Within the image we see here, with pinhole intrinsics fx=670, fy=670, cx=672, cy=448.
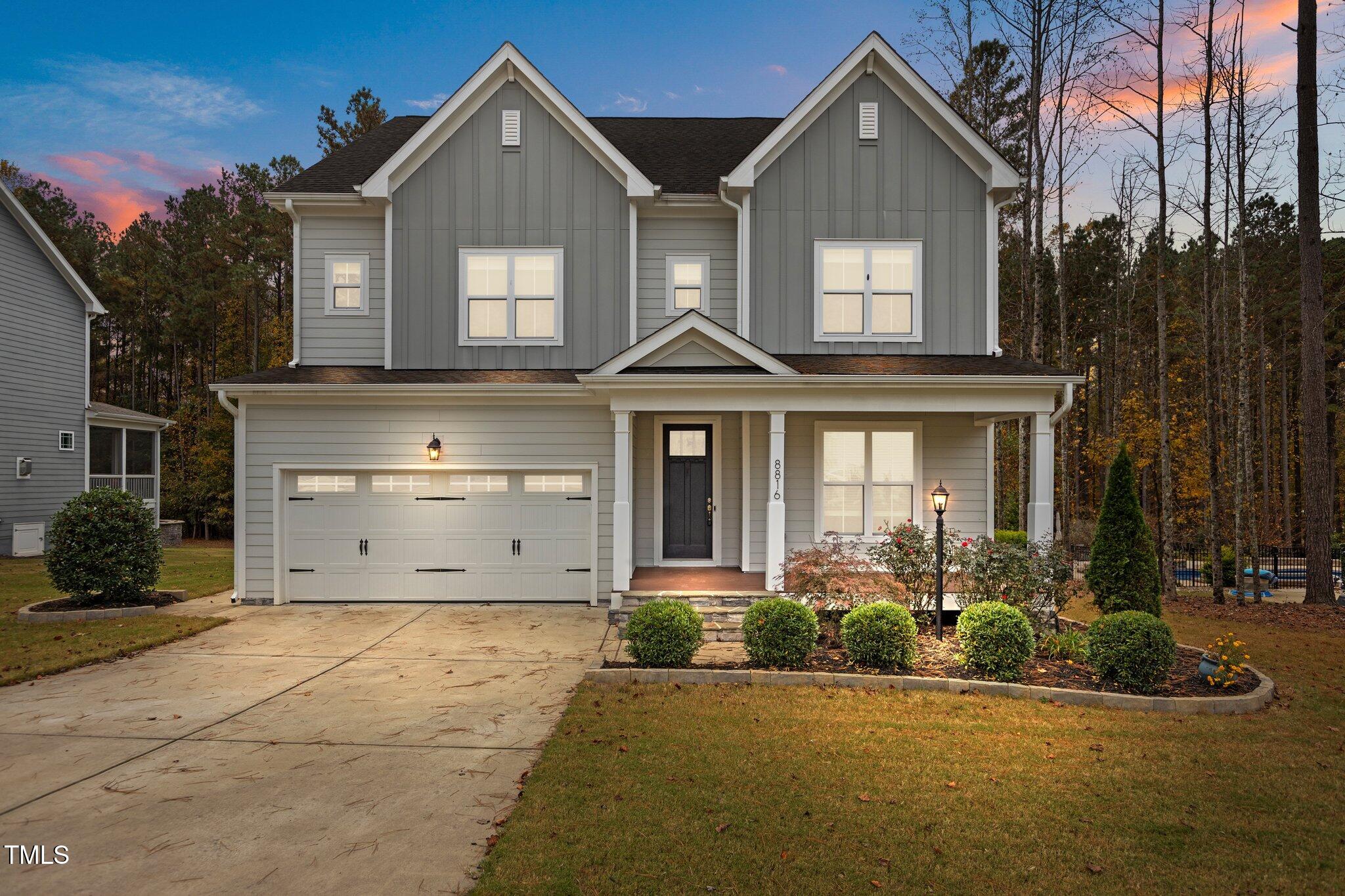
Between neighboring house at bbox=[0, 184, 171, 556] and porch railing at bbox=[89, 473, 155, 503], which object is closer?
neighboring house at bbox=[0, 184, 171, 556]

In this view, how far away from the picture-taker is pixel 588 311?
39.0ft

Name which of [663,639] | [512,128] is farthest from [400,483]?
[512,128]

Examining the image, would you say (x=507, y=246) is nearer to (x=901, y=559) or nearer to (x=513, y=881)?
(x=901, y=559)

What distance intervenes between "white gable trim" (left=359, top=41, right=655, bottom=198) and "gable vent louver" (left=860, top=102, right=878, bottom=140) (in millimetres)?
3764

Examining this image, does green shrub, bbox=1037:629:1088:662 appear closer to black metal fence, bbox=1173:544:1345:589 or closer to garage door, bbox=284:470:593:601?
garage door, bbox=284:470:593:601

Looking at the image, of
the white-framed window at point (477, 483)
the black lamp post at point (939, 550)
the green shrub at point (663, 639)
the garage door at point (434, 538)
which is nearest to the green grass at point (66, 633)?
the garage door at point (434, 538)

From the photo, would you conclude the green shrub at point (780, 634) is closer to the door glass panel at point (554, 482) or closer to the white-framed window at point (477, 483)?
the door glass panel at point (554, 482)

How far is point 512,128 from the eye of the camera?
1188 centimetres

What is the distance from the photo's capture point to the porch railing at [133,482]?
806 inches

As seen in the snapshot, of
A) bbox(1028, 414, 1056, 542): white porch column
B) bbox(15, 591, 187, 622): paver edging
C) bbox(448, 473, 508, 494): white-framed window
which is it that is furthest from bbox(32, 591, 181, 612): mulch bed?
bbox(1028, 414, 1056, 542): white porch column

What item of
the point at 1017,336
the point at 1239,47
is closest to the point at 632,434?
the point at 1239,47

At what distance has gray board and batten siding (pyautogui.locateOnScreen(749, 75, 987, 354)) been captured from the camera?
11.5 meters

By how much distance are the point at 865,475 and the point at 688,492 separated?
305 cm

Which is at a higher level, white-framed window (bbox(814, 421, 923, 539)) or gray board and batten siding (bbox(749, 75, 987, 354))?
gray board and batten siding (bbox(749, 75, 987, 354))
